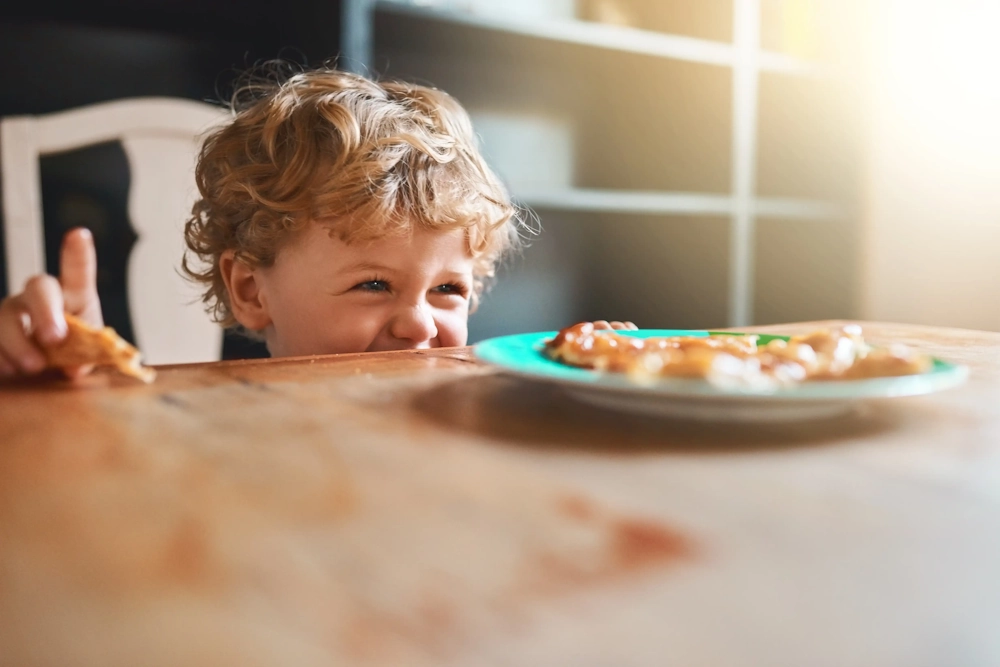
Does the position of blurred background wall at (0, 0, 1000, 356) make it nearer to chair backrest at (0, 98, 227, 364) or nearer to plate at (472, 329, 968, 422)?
chair backrest at (0, 98, 227, 364)

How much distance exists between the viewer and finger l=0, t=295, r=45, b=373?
22.9 inches

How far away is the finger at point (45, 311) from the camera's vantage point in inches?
22.4

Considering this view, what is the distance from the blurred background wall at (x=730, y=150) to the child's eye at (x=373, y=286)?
1.07 m

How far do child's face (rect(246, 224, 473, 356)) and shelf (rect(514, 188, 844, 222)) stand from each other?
1.14 meters

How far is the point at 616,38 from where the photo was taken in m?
2.45

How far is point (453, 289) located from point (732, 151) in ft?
5.72

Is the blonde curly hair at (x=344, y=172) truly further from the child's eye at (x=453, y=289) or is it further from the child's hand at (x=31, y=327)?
the child's hand at (x=31, y=327)

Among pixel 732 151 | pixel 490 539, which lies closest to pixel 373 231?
pixel 490 539

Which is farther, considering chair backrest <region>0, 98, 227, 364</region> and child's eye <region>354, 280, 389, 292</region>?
chair backrest <region>0, 98, 227, 364</region>

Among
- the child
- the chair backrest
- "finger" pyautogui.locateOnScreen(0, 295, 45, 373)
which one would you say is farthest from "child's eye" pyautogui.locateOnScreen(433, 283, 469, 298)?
the chair backrest

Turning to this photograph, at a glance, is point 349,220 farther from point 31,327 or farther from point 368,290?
point 31,327

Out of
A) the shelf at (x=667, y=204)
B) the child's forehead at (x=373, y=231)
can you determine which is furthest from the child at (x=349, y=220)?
the shelf at (x=667, y=204)

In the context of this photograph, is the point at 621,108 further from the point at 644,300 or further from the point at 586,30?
the point at 644,300

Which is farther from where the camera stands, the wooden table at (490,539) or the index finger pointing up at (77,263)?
the index finger pointing up at (77,263)
